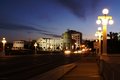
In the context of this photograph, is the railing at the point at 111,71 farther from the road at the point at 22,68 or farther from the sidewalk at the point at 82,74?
the road at the point at 22,68

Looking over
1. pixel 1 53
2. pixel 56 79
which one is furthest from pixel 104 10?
pixel 1 53

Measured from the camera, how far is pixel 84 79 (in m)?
23.9

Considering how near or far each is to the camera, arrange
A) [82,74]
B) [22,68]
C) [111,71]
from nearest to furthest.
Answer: [111,71] → [82,74] → [22,68]

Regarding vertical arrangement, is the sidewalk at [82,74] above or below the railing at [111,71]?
below

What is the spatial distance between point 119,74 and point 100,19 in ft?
63.9

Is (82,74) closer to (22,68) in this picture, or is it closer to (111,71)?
(22,68)

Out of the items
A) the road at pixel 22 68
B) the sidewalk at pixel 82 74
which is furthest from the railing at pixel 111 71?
the road at pixel 22 68

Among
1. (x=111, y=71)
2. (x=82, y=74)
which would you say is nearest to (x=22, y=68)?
(x=82, y=74)

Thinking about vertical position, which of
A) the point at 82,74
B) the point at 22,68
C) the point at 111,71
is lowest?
the point at 82,74

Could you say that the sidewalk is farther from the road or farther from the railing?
the road

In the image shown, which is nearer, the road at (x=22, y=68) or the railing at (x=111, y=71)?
the railing at (x=111, y=71)

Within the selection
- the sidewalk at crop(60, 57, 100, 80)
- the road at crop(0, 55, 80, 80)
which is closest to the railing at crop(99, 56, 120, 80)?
the sidewalk at crop(60, 57, 100, 80)

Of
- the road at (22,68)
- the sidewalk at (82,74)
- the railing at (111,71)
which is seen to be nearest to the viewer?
the railing at (111,71)

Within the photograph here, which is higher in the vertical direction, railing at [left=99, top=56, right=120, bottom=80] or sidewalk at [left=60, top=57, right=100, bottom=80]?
railing at [left=99, top=56, right=120, bottom=80]
